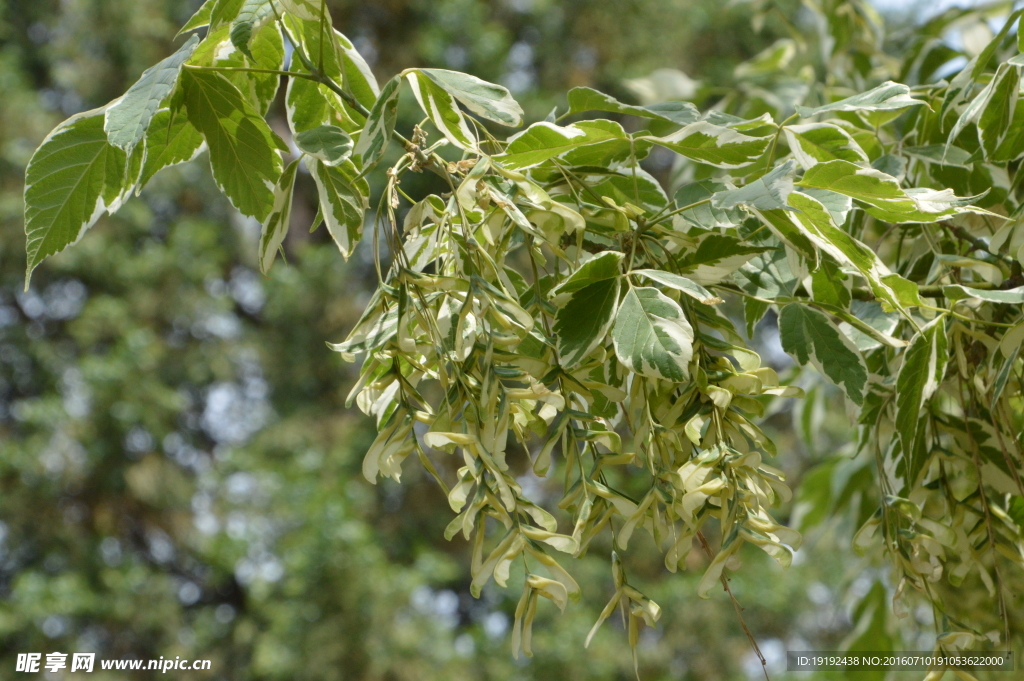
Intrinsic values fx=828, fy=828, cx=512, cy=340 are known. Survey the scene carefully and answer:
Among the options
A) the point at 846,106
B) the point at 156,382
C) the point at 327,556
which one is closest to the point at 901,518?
the point at 846,106

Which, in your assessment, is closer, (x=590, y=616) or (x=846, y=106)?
(x=846, y=106)

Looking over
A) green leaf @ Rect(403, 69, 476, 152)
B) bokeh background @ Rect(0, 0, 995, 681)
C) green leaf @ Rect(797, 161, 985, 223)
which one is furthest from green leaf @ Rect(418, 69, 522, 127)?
bokeh background @ Rect(0, 0, 995, 681)

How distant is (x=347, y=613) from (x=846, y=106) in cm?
196

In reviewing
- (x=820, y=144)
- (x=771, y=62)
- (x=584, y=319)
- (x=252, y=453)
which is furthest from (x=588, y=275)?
(x=252, y=453)

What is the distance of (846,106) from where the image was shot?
0.34 m

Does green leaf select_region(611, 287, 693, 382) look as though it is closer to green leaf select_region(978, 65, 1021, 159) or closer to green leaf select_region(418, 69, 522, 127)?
green leaf select_region(418, 69, 522, 127)

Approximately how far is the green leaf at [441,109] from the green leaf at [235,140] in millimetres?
65

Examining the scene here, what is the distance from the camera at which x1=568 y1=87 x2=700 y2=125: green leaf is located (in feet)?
1.05

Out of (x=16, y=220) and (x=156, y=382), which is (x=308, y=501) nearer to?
(x=156, y=382)

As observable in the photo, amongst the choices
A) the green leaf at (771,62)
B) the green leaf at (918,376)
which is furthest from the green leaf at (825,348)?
the green leaf at (771,62)

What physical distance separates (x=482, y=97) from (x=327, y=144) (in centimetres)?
5

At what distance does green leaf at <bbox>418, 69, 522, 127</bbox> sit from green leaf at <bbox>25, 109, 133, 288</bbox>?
14 cm

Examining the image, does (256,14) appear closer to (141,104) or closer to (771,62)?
(141,104)

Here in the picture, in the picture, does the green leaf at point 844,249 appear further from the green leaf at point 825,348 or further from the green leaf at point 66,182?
the green leaf at point 66,182
